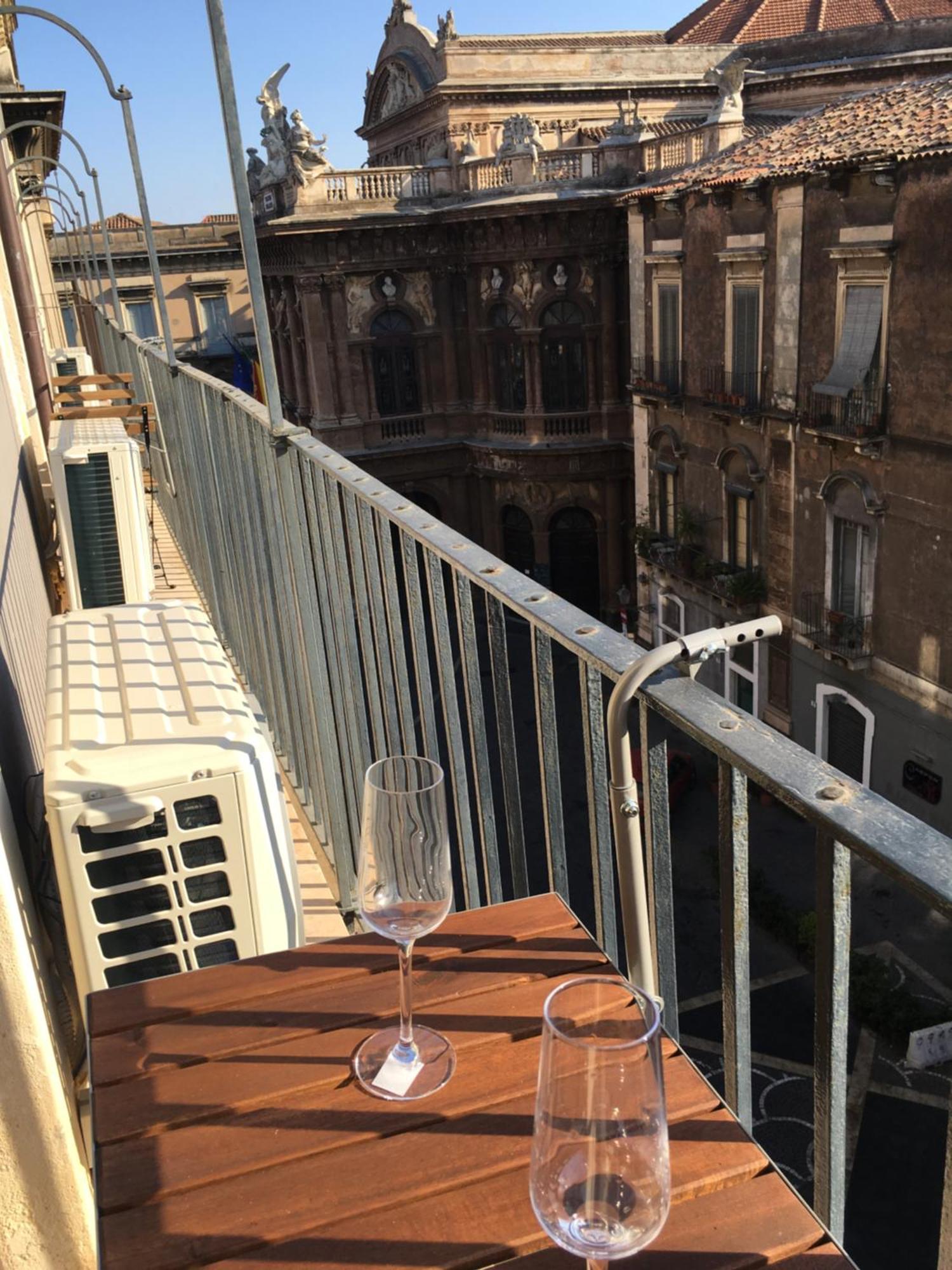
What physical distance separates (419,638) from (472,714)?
0.35 m

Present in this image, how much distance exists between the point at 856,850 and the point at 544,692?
919mm

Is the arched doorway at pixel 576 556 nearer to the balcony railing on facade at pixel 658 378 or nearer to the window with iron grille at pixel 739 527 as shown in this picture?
the balcony railing on facade at pixel 658 378

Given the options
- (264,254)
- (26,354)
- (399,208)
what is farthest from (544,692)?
(264,254)

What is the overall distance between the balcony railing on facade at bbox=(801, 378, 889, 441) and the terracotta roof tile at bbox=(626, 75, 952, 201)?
2720 mm

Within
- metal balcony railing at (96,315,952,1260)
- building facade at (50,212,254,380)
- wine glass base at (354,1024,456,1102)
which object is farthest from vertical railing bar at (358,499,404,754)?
building facade at (50,212,254,380)

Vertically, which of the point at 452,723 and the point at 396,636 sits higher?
the point at 396,636

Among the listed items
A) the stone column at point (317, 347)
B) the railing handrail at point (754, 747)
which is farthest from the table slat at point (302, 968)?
the stone column at point (317, 347)

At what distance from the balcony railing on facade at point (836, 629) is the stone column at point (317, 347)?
39.3ft

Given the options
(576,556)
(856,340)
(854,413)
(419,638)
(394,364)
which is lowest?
(576,556)

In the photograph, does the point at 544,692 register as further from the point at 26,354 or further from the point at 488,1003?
the point at 26,354

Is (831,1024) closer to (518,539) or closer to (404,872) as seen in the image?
(404,872)

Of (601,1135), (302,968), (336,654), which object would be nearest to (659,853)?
(601,1135)

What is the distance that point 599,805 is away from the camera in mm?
1948

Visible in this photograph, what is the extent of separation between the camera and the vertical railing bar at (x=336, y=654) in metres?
3.18
